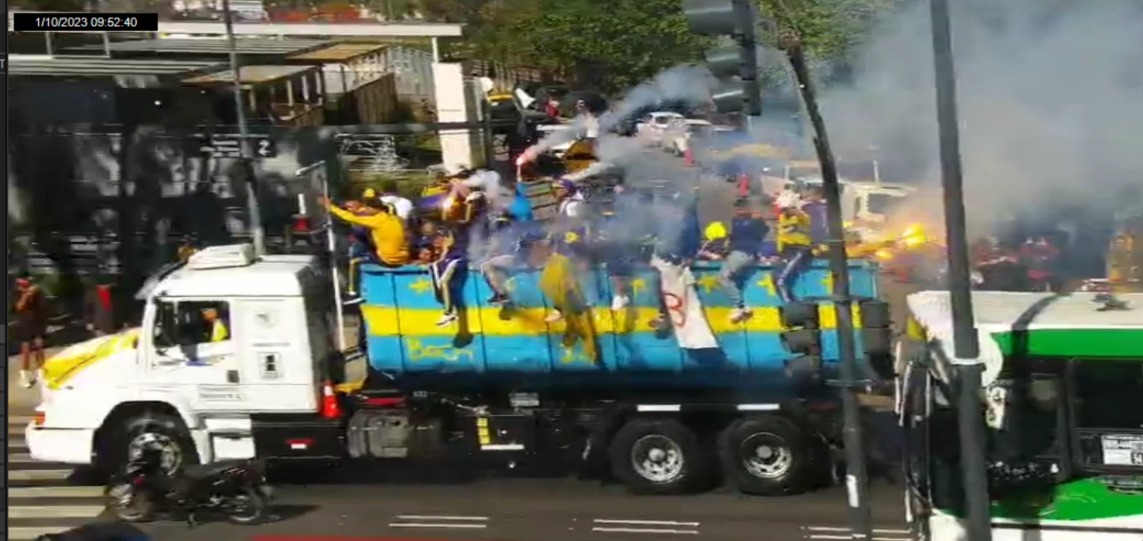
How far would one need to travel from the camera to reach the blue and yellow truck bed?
993 centimetres

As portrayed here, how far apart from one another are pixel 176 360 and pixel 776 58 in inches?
227

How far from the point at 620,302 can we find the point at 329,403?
2624 millimetres

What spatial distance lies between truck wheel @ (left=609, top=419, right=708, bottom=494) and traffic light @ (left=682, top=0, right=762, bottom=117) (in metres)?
3.74

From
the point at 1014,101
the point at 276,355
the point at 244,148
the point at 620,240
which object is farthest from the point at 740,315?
the point at 244,148

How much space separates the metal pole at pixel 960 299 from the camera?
23.4ft

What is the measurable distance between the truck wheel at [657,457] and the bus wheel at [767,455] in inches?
10.1

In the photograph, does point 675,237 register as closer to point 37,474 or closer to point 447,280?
point 447,280

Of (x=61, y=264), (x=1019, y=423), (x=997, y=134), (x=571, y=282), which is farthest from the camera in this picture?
(x=61, y=264)

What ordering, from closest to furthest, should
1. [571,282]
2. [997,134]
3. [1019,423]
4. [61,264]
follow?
[1019,423], [571,282], [997,134], [61,264]

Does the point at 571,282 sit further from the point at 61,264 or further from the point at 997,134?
the point at 61,264

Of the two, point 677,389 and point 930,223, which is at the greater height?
point 930,223

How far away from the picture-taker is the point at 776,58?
10773mm

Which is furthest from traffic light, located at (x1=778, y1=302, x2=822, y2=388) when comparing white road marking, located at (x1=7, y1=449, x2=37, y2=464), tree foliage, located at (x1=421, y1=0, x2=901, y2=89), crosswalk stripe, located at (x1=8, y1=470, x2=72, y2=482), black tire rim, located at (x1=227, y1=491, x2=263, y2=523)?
white road marking, located at (x1=7, y1=449, x2=37, y2=464)

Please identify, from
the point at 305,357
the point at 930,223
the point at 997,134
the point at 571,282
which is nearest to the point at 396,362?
the point at 305,357
